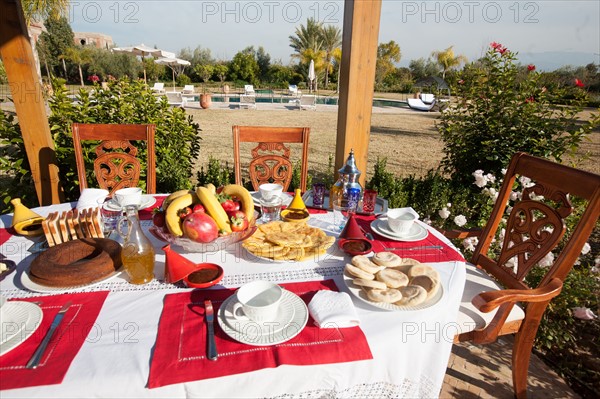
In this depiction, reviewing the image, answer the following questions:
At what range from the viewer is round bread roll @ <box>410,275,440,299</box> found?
1.07m

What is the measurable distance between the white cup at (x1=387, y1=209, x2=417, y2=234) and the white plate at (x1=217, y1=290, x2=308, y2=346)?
2.32 ft

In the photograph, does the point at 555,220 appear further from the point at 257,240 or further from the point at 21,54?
the point at 21,54

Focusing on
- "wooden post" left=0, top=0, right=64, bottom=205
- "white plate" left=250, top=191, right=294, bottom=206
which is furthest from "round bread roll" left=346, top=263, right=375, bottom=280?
"wooden post" left=0, top=0, right=64, bottom=205

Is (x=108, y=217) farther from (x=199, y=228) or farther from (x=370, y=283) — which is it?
(x=370, y=283)

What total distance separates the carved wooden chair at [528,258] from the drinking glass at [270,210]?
975 mm

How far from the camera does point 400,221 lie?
1.50 metres

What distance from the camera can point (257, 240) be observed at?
1.36 m

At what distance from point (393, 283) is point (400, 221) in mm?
481

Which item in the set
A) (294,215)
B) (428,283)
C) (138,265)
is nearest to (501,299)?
(428,283)

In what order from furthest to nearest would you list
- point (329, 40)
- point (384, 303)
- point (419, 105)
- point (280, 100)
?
1. point (329, 40)
2. point (280, 100)
3. point (419, 105)
4. point (384, 303)

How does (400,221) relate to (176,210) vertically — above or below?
below

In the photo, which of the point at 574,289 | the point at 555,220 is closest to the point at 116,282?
the point at 555,220

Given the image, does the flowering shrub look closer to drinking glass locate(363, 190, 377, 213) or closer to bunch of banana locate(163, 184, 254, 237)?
drinking glass locate(363, 190, 377, 213)

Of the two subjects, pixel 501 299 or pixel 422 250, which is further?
pixel 422 250
